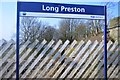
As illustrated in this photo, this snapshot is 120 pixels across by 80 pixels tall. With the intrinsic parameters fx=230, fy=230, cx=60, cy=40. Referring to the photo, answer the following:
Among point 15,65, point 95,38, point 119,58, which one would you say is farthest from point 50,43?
point 119,58

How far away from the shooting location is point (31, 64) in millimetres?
4844

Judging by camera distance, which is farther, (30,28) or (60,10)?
(30,28)

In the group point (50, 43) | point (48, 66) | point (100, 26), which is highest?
point (100, 26)

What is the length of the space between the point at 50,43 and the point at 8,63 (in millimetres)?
965

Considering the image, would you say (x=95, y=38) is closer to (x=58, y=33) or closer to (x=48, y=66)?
(x=58, y=33)

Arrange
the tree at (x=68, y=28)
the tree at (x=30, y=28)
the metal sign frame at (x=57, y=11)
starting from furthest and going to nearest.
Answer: the tree at (x=68, y=28) → the tree at (x=30, y=28) → the metal sign frame at (x=57, y=11)

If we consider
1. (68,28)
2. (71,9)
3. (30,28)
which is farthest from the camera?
(68,28)

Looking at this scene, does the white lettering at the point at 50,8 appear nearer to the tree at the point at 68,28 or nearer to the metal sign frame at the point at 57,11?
the metal sign frame at the point at 57,11

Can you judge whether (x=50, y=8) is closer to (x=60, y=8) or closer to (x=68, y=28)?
(x=60, y=8)

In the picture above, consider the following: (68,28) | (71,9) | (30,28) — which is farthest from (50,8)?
(68,28)

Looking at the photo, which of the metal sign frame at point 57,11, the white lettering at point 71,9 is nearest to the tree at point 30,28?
the metal sign frame at point 57,11

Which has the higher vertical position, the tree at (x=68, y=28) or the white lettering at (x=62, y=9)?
the white lettering at (x=62, y=9)

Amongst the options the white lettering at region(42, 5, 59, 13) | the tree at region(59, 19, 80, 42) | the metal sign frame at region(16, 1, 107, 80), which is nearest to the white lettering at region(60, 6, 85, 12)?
the metal sign frame at region(16, 1, 107, 80)

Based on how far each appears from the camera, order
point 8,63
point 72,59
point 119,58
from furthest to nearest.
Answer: point 119,58, point 72,59, point 8,63
